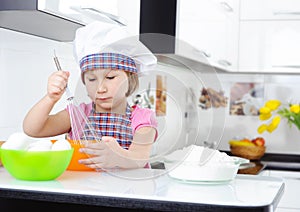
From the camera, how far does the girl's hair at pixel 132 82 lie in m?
1.55

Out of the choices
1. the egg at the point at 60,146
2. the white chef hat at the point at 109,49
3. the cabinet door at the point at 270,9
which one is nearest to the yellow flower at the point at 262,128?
the cabinet door at the point at 270,9

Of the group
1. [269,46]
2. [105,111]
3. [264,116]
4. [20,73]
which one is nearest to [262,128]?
[264,116]

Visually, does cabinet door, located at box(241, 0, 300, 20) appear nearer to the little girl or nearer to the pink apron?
the little girl

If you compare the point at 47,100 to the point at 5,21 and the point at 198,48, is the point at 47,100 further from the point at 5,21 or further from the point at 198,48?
the point at 198,48

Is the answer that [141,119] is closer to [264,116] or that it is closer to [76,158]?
[76,158]

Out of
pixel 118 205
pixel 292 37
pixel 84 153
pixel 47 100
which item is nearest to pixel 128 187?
pixel 118 205

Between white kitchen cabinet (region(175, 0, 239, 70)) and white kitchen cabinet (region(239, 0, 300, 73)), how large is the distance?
11 centimetres

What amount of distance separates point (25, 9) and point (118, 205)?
516mm

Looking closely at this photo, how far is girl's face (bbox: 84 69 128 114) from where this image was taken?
1.46 m

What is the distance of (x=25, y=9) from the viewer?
53.0 inches

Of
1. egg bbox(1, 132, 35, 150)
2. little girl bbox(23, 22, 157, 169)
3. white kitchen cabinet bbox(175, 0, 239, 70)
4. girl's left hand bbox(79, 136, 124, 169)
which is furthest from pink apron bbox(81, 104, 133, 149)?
white kitchen cabinet bbox(175, 0, 239, 70)

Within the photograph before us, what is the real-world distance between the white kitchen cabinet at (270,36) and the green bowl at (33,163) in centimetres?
225

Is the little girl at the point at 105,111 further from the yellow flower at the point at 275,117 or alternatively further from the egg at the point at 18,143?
the yellow flower at the point at 275,117

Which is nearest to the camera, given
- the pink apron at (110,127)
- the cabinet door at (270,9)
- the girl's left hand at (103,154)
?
the girl's left hand at (103,154)
